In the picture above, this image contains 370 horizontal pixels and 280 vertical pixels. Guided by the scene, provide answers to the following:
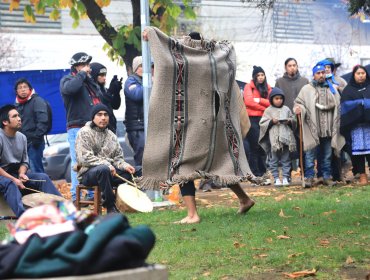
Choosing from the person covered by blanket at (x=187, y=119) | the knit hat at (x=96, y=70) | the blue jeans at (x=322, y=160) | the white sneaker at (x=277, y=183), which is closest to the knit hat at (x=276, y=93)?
the blue jeans at (x=322, y=160)

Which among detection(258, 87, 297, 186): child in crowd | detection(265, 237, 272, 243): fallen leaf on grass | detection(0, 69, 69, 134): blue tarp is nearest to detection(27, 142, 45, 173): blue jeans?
detection(0, 69, 69, 134): blue tarp

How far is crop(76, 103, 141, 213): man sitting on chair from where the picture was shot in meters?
12.1

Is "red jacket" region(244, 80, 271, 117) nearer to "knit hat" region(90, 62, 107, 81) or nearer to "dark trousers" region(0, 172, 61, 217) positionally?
"knit hat" region(90, 62, 107, 81)

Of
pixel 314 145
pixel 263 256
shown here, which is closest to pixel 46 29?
pixel 314 145

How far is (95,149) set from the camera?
485 inches

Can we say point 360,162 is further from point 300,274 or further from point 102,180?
point 300,274

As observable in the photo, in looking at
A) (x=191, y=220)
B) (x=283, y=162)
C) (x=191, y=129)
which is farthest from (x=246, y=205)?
(x=283, y=162)

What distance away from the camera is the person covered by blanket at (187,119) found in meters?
10.2

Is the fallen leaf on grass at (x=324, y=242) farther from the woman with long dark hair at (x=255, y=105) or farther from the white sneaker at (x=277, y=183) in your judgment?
the woman with long dark hair at (x=255, y=105)

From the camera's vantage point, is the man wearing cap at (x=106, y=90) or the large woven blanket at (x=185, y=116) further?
the man wearing cap at (x=106, y=90)

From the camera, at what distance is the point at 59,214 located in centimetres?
389

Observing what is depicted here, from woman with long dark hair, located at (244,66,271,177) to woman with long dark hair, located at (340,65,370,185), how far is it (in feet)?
5.12

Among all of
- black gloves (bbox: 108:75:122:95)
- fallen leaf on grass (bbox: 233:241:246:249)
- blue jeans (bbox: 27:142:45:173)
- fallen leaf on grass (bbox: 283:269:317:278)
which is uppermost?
black gloves (bbox: 108:75:122:95)

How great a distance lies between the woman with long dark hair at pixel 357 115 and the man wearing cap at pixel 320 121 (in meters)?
0.23
